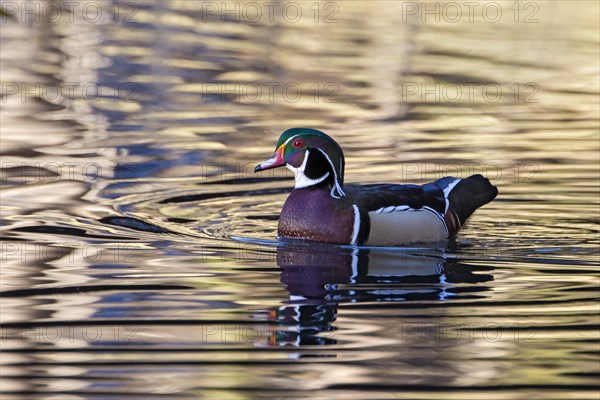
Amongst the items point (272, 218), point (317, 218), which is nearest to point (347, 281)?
point (317, 218)

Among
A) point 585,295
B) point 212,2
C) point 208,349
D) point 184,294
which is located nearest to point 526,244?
point 585,295

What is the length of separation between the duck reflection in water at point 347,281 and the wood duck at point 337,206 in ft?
0.53

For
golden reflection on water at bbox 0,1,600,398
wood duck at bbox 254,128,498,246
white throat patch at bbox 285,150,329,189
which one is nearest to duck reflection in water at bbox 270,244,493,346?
golden reflection on water at bbox 0,1,600,398

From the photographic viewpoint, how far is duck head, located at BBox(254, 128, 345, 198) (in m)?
11.1

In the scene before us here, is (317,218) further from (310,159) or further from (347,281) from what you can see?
(347,281)

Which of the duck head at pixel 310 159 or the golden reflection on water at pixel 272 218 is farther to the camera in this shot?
the duck head at pixel 310 159

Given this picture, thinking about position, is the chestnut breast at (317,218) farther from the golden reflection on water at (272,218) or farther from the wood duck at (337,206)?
the golden reflection on water at (272,218)

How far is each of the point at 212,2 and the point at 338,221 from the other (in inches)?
771

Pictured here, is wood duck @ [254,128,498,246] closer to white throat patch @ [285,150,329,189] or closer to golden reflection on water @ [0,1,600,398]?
white throat patch @ [285,150,329,189]

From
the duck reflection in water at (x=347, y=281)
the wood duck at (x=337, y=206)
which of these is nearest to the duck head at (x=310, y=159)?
the wood duck at (x=337, y=206)

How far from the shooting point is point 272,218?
12141mm

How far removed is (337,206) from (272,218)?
133cm

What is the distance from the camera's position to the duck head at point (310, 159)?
1106 cm

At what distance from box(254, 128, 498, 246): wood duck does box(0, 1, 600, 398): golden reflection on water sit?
0.27 m
